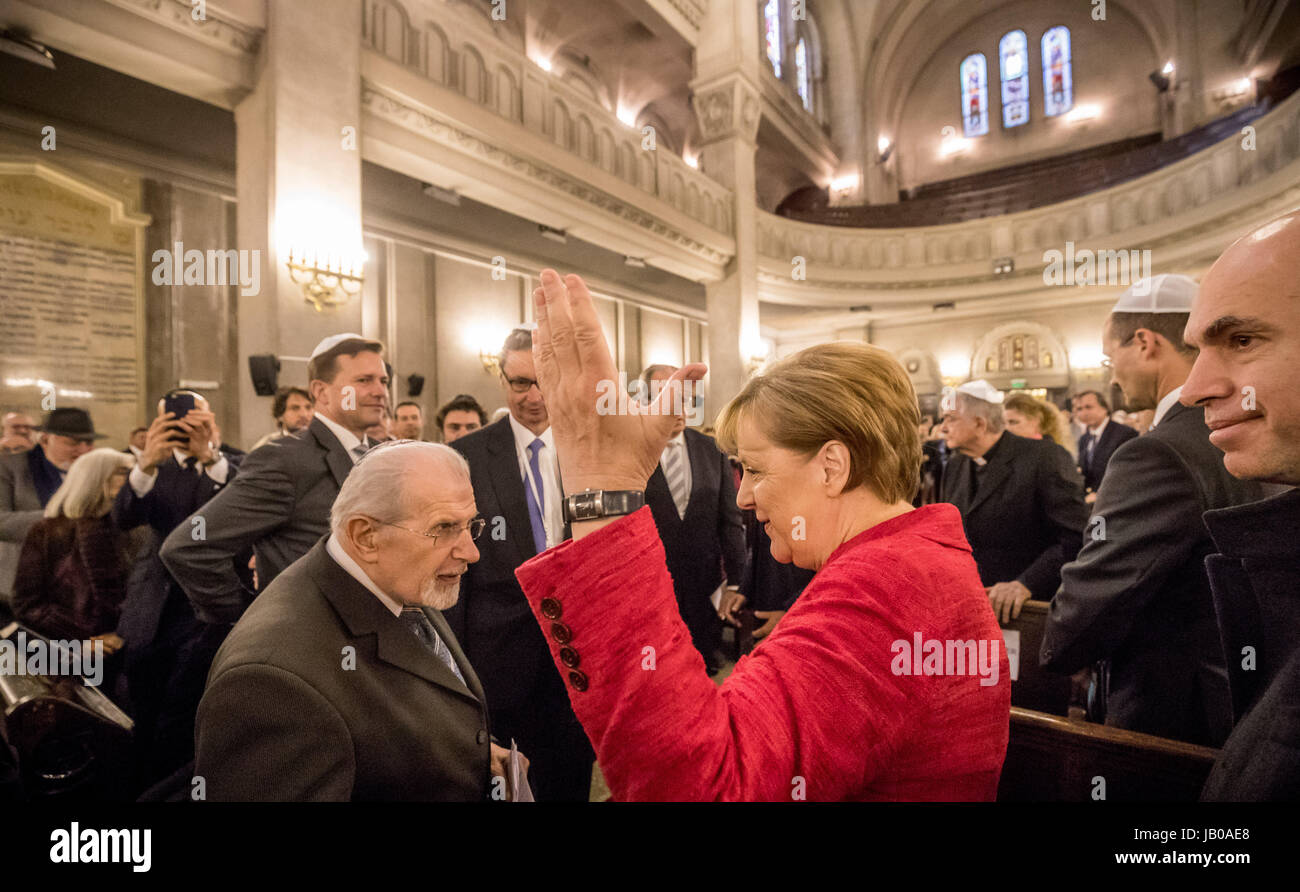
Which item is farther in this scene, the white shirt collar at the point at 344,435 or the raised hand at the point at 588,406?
the white shirt collar at the point at 344,435

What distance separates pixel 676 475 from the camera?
2.85 meters

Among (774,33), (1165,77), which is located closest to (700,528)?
(774,33)

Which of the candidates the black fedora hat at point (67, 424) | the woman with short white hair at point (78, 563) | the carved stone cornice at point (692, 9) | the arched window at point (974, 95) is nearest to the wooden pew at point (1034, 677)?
the woman with short white hair at point (78, 563)

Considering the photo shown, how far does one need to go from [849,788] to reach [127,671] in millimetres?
3192


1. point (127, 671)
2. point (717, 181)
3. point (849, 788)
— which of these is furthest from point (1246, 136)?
point (127, 671)

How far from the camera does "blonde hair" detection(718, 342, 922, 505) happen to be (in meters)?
0.84

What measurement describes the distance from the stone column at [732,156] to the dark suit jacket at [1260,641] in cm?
878

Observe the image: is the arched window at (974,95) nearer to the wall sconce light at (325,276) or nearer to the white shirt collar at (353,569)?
the wall sconce light at (325,276)

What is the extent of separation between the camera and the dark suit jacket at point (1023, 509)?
283 centimetres

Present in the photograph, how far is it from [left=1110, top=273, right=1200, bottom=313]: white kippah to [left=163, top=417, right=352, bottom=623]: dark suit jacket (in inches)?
96.1

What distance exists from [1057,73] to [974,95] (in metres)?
1.87

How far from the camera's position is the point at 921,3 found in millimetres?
14766

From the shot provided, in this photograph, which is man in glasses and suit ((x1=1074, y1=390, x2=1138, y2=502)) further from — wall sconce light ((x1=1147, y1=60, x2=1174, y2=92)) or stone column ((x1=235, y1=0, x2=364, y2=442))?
wall sconce light ((x1=1147, y1=60, x2=1174, y2=92))

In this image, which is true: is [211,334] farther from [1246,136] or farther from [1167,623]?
[1246,136]
